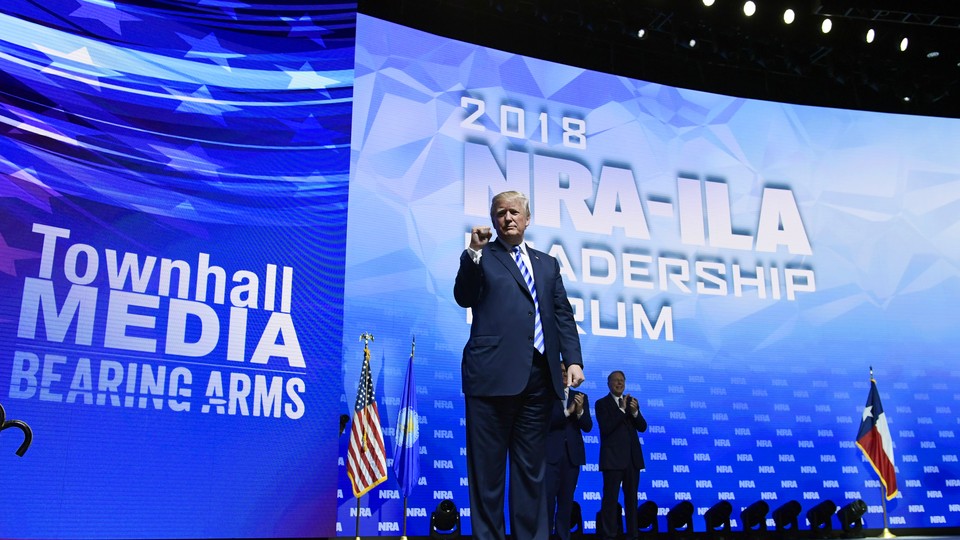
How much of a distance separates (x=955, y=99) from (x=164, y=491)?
29.2 feet

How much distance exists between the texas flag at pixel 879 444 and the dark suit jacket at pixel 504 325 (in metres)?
5.58

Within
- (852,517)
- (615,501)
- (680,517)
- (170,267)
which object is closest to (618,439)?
(615,501)

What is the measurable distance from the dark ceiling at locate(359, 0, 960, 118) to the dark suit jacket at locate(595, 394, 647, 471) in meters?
3.61

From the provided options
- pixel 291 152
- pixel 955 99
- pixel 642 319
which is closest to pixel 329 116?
pixel 291 152

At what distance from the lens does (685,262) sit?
7.74 m

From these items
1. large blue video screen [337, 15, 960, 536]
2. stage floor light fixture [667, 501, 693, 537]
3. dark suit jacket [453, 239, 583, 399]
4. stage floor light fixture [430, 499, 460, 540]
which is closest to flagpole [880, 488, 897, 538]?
large blue video screen [337, 15, 960, 536]

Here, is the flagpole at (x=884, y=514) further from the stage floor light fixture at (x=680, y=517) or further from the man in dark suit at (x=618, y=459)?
the man in dark suit at (x=618, y=459)

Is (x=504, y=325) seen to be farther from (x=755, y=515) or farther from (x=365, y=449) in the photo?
(x=755, y=515)

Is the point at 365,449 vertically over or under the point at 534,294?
under

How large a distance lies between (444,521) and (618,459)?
1.34 meters

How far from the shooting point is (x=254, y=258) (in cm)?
601

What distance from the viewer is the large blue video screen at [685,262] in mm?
6605

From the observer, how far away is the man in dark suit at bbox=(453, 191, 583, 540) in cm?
273

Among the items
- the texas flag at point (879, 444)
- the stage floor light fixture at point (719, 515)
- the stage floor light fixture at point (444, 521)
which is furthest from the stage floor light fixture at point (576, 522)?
the texas flag at point (879, 444)
